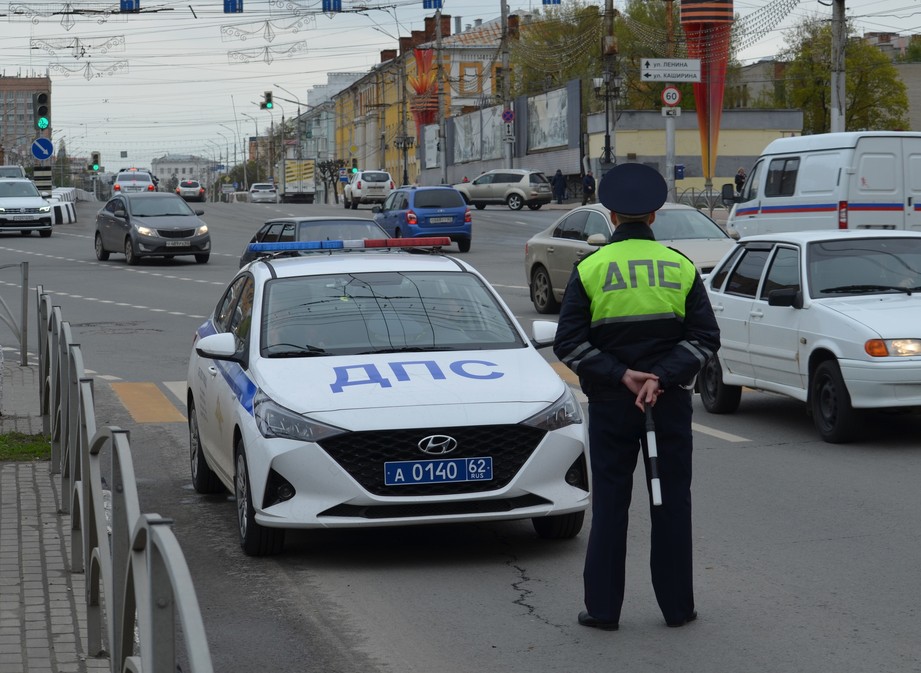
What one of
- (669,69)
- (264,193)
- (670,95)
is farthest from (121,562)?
(264,193)

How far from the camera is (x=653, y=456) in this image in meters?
5.88

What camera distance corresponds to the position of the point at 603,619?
606cm

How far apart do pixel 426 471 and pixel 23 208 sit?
40.3 metres

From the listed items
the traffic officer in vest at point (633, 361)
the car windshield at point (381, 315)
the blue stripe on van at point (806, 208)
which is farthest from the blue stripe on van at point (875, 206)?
the traffic officer in vest at point (633, 361)

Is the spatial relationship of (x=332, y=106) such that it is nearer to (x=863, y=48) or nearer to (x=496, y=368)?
(x=863, y=48)

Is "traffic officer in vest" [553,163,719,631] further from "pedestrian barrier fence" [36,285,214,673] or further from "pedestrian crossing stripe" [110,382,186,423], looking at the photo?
"pedestrian crossing stripe" [110,382,186,423]

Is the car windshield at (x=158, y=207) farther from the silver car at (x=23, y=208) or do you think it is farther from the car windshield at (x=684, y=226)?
the car windshield at (x=684, y=226)

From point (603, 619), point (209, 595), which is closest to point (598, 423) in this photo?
point (603, 619)

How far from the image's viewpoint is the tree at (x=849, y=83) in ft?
275

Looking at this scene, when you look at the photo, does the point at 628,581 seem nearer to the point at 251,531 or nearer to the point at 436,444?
the point at 436,444

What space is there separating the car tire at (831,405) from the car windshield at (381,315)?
3218mm

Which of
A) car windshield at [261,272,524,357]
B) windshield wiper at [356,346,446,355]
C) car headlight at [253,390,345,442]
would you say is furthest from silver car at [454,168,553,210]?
car headlight at [253,390,345,442]

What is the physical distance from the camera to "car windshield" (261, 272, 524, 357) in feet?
26.6

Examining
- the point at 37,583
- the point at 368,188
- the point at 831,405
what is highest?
the point at 368,188
